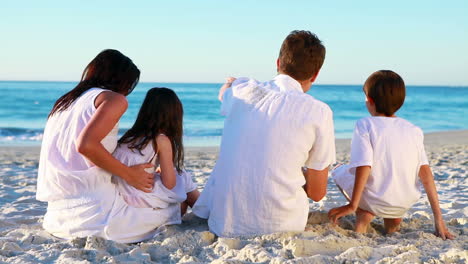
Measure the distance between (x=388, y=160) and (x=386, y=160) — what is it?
12 mm

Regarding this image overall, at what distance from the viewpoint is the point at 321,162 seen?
285 centimetres

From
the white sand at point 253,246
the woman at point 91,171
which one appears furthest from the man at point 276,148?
the woman at point 91,171

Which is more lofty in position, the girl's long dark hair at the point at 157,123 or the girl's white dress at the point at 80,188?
the girl's long dark hair at the point at 157,123

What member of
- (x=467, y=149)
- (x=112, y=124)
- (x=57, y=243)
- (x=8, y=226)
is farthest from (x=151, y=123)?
(x=467, y=149)

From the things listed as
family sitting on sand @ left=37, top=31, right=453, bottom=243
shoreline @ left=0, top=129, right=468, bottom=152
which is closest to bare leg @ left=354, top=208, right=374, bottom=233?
A: family sitting on sand @ left=37, top=31, right=453, bottom=243

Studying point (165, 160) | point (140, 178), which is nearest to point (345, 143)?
point (165, 160)

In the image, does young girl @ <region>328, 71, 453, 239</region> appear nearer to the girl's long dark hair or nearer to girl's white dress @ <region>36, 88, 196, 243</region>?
the girl's long dark hair

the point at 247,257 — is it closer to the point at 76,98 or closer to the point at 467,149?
the point at 76,98

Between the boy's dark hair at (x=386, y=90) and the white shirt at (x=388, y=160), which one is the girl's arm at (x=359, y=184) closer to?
the white shirt at (x=388, y=160)

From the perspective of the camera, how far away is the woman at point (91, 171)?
2986 millimetres

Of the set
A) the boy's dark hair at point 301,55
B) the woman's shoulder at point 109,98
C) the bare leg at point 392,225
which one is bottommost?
the bare leg at point 392,225

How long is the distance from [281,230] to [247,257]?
354mm

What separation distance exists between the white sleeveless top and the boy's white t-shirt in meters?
1.53

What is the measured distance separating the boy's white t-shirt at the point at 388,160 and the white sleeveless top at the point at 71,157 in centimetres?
153
